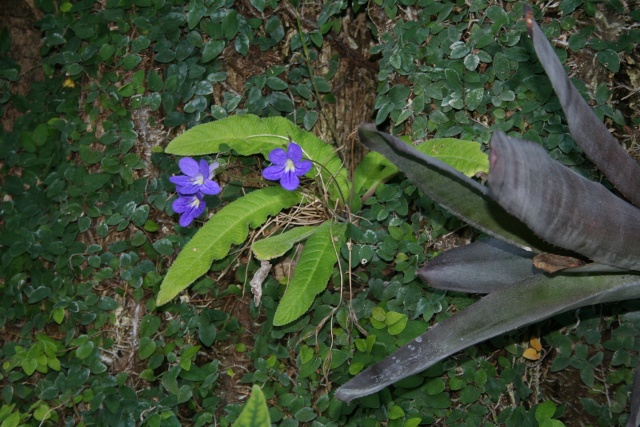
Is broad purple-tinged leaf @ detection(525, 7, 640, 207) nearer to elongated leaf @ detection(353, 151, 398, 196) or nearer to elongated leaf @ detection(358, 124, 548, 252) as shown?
elongated leaf @ detection(358, 124, 548, 252)

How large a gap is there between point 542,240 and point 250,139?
1.04 meters

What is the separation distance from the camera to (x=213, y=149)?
2.19 metres

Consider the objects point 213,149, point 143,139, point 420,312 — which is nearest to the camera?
point 420,312

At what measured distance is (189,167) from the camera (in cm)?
207

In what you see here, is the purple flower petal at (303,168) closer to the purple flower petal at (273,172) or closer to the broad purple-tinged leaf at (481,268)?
the purple flower petal at (273,172)

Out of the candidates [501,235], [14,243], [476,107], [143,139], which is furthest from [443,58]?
[14,243]

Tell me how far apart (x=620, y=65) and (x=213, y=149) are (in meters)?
1.31

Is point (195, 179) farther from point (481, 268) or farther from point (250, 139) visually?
point (481, 268)

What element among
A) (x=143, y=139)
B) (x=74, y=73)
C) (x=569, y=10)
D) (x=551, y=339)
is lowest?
(x=551, y=339)

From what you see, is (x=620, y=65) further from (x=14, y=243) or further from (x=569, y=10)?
(x=14, y=243)

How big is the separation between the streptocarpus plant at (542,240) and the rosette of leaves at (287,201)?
51 cm

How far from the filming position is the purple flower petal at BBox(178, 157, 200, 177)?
2.05 meters

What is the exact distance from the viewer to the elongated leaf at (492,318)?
151cm

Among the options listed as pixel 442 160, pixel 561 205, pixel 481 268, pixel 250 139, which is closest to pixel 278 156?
pixel 250 139
